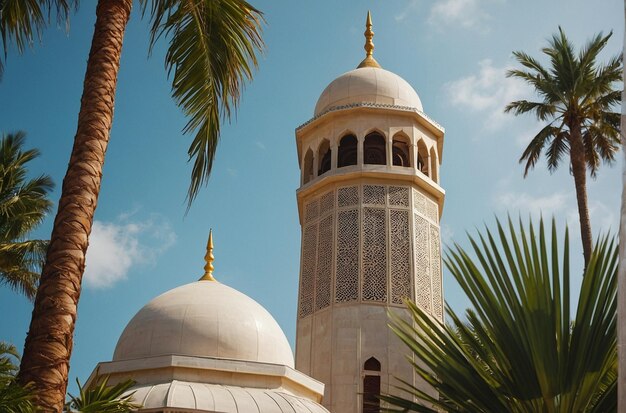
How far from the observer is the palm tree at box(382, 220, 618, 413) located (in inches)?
251

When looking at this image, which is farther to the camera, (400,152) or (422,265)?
(400,152)

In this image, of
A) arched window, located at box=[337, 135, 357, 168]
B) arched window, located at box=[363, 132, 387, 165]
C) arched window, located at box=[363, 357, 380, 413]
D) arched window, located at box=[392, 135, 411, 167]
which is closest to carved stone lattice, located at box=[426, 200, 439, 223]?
arched window, located at box=[392, 135, 411, 167]

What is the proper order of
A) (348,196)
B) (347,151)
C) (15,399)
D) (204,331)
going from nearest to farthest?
(15,399), (204,331), (348,196), (347,151)

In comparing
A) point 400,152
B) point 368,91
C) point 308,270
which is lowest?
point 308,270

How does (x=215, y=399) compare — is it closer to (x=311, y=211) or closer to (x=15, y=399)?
(x=311, y=211)

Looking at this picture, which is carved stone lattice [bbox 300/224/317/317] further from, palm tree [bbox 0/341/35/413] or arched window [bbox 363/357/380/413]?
palm tree [bbox 0/341/35/413]

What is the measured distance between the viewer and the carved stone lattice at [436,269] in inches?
820

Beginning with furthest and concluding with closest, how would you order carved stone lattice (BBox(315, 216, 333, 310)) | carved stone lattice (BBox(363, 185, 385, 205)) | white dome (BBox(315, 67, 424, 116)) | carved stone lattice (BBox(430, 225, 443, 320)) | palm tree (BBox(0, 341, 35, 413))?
white dome (BBox(315, 67, 424, 116))
carved stone lattice (BBox(363, 185, 385, 205))
carved stone lattice (BBox(430, 225, 443, 320))
carved stone lattice (BBox(315, 216, 333, 310))
palm tree (BBox(0, 341, 35, 413))

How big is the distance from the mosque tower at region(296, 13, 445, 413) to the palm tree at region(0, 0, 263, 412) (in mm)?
11714

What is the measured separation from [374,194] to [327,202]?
1224 mm

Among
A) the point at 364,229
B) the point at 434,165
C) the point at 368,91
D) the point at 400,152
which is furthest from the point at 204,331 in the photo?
the point at 368,91

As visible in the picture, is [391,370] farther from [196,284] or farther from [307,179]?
[307,179]

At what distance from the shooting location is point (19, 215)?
17406 millimetres

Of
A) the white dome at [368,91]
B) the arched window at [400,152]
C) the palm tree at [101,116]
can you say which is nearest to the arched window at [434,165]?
the arched window at [400,152]
